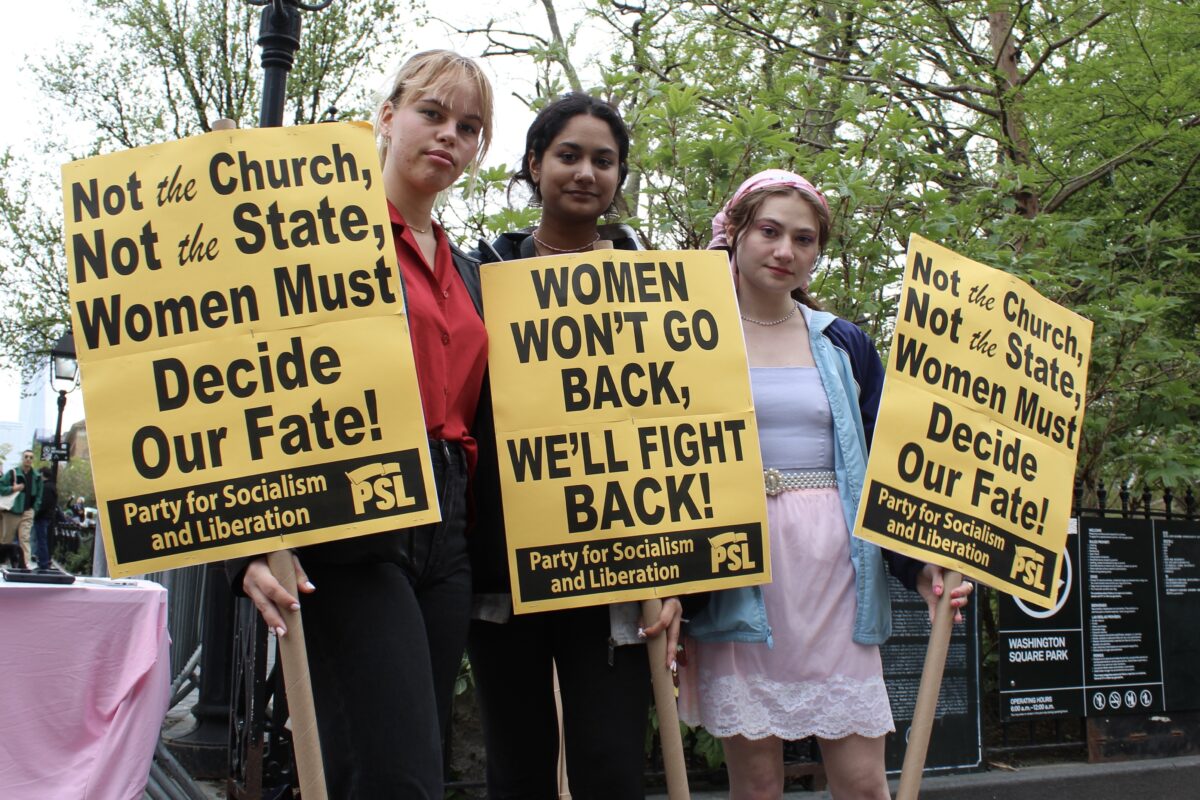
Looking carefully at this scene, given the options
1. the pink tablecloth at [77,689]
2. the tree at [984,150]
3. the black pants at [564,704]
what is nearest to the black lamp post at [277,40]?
the tree at [984,150]

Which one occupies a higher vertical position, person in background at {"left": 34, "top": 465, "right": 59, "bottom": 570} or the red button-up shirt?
the red button-up shirt

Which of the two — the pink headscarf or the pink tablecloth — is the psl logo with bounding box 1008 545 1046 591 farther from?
the pink tablecloth

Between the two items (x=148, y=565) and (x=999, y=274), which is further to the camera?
(x=999, y=274)

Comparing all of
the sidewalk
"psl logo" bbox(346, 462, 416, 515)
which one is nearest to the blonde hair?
"psl logo" bbox(346, 462, 416, 515)

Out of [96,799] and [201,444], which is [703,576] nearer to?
[201,444]

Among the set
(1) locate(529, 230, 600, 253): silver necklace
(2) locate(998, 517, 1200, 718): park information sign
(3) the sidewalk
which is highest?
(1) locate(529, 230, 600, 253): silver necklace

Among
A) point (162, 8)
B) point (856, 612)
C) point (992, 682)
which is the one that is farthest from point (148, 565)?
point (162, 8)

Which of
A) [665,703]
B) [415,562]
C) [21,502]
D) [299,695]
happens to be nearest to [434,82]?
[415,562]

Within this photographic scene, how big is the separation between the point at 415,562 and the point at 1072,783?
4.27 m

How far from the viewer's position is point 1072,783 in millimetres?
5180

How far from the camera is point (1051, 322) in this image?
3029 millimetres

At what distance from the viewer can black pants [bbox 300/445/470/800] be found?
2.03m

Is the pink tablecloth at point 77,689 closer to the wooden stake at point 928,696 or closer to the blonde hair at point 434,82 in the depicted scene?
the blonde hair at point 434,82

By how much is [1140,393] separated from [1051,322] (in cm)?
304
